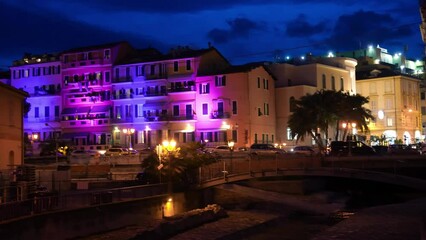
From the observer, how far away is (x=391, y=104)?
116500mm

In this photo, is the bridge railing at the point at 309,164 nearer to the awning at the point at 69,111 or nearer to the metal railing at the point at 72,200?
the metal railing at the point at 72,200

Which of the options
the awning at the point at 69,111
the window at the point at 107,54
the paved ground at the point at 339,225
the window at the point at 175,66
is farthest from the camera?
the awning at the point at 69,111

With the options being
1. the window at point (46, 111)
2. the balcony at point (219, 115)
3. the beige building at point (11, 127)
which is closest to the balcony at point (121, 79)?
the window at point (46, 111)

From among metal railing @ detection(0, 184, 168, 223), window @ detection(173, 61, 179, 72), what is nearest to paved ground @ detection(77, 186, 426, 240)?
metal railing @ detection(0, 184, 168, 223)

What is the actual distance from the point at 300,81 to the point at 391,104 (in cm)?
2468

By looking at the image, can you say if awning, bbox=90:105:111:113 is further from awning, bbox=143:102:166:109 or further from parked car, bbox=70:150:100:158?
parked car, bbox=70:150:100:158

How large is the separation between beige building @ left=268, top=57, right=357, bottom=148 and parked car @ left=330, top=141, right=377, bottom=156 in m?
25.5

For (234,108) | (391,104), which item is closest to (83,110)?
(234,108)

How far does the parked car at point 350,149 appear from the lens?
6717 centimetres

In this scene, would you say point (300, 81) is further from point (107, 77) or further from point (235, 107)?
point (107, 77)

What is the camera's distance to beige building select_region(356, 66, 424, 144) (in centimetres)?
11569

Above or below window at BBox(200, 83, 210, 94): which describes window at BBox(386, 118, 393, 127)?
below

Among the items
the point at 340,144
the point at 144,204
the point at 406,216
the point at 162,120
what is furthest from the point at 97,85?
the point at 406,216

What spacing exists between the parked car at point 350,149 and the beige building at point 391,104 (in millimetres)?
43544
